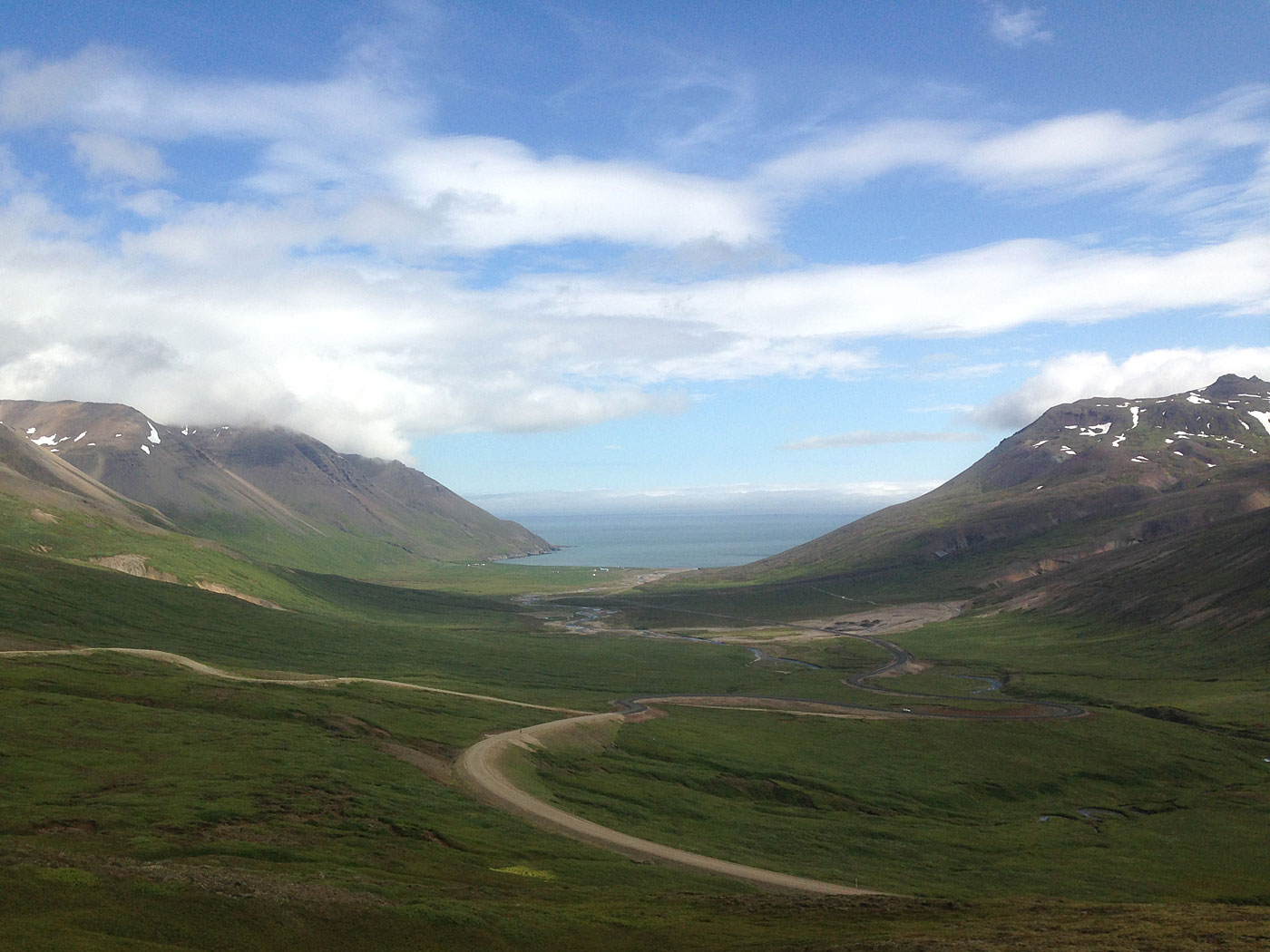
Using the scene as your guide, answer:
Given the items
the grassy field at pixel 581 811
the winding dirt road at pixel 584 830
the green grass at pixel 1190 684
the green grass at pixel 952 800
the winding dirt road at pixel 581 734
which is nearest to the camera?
the grassy field at pixel 581 811

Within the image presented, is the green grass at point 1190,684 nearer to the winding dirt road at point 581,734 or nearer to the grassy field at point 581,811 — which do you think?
the grassy field at point 581,811

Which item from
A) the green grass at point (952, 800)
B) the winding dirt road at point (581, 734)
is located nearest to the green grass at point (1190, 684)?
the winding dirt road at point (581, 734)

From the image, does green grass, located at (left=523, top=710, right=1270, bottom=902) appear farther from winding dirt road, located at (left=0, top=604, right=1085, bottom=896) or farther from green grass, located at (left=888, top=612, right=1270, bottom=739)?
green grass, located at (left=888, top=612, right=1270, bottom=739)

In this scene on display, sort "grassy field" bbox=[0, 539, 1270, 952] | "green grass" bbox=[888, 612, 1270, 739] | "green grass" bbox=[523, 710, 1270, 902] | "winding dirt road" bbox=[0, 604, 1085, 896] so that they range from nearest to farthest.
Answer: "grassy field" bbox=[0, 539, 1270, 952] → "winding dirt road" bbox=[0, 604, 1085, 896] → "green grass" bbox=[523, 710, 1270, 902] → "green grass" bbox=[888, 612, 1270, 739]

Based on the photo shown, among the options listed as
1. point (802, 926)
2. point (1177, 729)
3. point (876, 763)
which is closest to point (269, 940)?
point (802, 926)

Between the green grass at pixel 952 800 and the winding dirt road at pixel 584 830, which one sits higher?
the winding dirt road at pixel 584 830

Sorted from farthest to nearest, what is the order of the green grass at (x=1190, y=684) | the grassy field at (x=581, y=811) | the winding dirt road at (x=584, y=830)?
the green grass at (x=1190, y=684) < the winding dirt road at (x=584, y=830) < the grassy field at (x=581, y=811)

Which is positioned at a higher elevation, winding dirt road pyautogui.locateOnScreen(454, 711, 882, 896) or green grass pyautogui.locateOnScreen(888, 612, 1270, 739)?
winding dirt road pyautogui.locateOnScreen(454, 711, 882, 896)

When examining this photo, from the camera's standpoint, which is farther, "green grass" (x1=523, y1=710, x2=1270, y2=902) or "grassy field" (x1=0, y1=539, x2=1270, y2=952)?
"green grass" (x1=523, y1=710, x2=1270, y2=902)

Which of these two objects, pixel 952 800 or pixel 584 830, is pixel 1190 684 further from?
pixel 584 830

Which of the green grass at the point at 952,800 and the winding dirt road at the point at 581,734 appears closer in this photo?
the winding dirt road at the point at 581,734

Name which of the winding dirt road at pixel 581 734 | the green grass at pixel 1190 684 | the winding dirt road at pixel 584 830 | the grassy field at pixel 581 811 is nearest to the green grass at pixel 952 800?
the grassy field at pixel 581 811

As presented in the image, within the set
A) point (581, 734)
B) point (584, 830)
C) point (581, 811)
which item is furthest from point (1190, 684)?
point (584, 830)

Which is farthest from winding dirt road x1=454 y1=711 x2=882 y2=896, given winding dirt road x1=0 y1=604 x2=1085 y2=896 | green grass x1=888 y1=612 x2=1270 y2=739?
green grass x1=888 y1=612 x2=1270 y2=739
